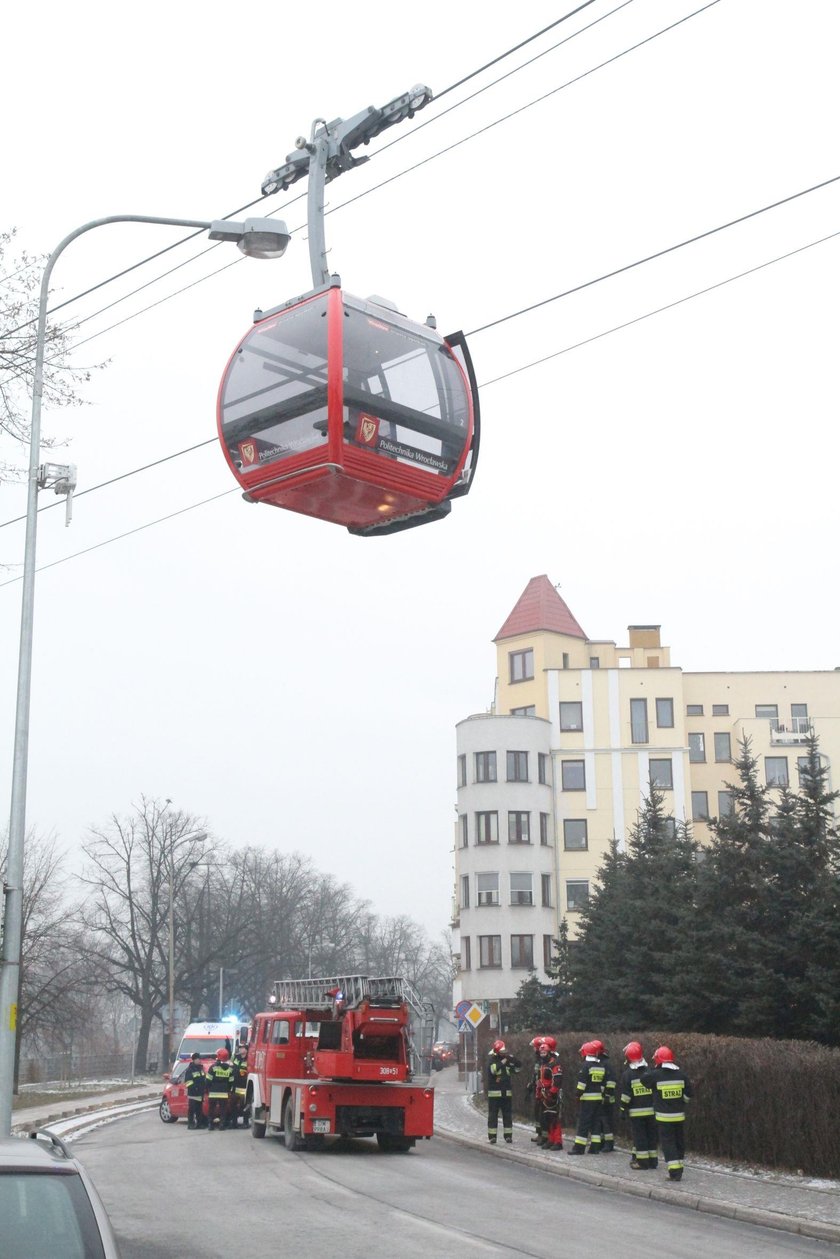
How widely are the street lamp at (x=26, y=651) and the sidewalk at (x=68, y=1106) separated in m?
15.4

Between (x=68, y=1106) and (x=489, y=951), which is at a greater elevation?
(x=489, y=951)

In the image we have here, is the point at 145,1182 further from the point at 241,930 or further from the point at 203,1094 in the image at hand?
the point at 241,930

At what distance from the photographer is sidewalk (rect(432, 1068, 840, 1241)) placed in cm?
1461

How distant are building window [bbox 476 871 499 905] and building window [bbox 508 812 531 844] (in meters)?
1.79

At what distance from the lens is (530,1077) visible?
28.7m

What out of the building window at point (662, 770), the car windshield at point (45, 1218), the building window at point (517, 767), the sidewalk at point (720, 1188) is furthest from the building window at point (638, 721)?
the car windshield at point (45, 1218)

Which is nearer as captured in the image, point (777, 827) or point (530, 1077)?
point (777, 827)

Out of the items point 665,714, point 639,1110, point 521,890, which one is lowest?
point 639,1110

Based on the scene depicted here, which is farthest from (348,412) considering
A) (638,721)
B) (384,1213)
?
(638,721)

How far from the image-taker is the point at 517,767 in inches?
2363

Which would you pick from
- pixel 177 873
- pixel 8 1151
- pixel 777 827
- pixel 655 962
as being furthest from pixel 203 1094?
pixel 177 873

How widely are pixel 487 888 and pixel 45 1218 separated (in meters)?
53.4

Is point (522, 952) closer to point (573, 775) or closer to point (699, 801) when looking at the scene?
point (573, 775)

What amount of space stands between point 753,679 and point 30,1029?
122ft
